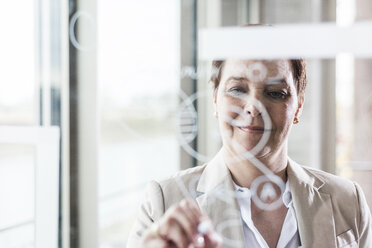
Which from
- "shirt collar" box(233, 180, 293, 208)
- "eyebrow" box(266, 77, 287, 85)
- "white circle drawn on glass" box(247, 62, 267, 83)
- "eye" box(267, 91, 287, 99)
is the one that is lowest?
"shirt collar" box(233, 180, 293, 208)

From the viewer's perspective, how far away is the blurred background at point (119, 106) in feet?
2.36

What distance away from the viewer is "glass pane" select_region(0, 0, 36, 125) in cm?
85

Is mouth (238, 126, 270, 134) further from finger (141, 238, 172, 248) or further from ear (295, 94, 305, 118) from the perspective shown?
finger (141, 238, 172, 248)

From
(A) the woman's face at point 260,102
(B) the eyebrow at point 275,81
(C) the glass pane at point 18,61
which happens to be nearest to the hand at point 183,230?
(A) the woman's face at point 260,102

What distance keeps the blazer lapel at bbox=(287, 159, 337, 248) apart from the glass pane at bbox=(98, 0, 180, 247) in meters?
0.20

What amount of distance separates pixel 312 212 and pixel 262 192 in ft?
0.26

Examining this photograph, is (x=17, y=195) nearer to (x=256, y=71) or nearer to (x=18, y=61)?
(x=18, y=61)

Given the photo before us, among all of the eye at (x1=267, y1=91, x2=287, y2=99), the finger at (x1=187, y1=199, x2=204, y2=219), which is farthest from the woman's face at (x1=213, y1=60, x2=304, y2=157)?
the finger at (x1=187, y1=199, x2=204, y2=219)

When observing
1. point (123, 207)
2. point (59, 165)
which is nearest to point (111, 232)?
point (123, 207)

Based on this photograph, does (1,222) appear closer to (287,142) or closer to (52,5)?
(52,5)

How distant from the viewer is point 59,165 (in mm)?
835

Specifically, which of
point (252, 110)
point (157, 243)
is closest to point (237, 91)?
point (252, 110)

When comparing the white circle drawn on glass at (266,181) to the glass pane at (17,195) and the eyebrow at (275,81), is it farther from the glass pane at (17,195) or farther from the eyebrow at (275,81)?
the glass pane at (17,195)

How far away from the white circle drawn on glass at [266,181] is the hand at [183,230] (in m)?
0.08
